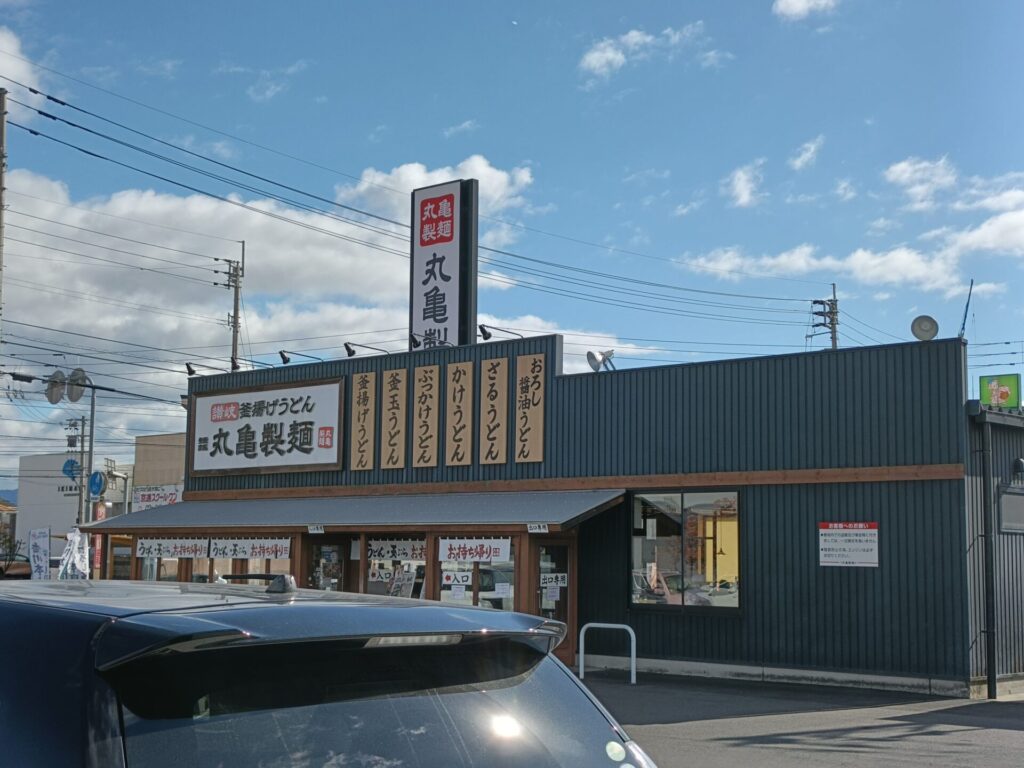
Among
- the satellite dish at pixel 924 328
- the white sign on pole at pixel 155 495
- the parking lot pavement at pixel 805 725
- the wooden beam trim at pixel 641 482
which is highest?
the satellite dish at pixel 924 328

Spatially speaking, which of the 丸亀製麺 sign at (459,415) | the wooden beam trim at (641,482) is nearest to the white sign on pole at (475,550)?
the wooden beam trim at (641,482)

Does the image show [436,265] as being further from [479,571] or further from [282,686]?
[282,686]

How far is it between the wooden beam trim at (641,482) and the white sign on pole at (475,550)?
1756 millimetres

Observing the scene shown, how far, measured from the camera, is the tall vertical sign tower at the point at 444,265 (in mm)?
23688

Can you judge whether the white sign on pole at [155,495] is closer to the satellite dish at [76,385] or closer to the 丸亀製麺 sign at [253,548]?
the satellite dish at [76,385]

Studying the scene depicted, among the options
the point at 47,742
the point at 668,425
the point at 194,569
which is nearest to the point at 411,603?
the point at 47,742

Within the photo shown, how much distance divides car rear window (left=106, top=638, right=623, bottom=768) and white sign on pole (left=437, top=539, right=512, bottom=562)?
15.8 meters

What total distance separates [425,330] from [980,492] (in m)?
11.7

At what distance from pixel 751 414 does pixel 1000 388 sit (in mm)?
32243

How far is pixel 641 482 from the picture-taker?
19.3 metres

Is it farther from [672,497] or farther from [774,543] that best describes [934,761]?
[672,497]

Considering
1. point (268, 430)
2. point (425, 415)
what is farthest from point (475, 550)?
point (268, 430)

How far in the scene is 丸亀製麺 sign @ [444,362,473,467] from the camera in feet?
70.9

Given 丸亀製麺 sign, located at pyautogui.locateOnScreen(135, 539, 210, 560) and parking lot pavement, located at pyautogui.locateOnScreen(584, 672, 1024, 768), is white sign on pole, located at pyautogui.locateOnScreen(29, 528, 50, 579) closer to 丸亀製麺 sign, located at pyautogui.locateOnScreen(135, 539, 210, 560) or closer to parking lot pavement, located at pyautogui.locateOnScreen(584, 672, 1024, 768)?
丸亀製麺 sign, located at pyautogui.locateOnScreen(135, 539, 210, 560)
